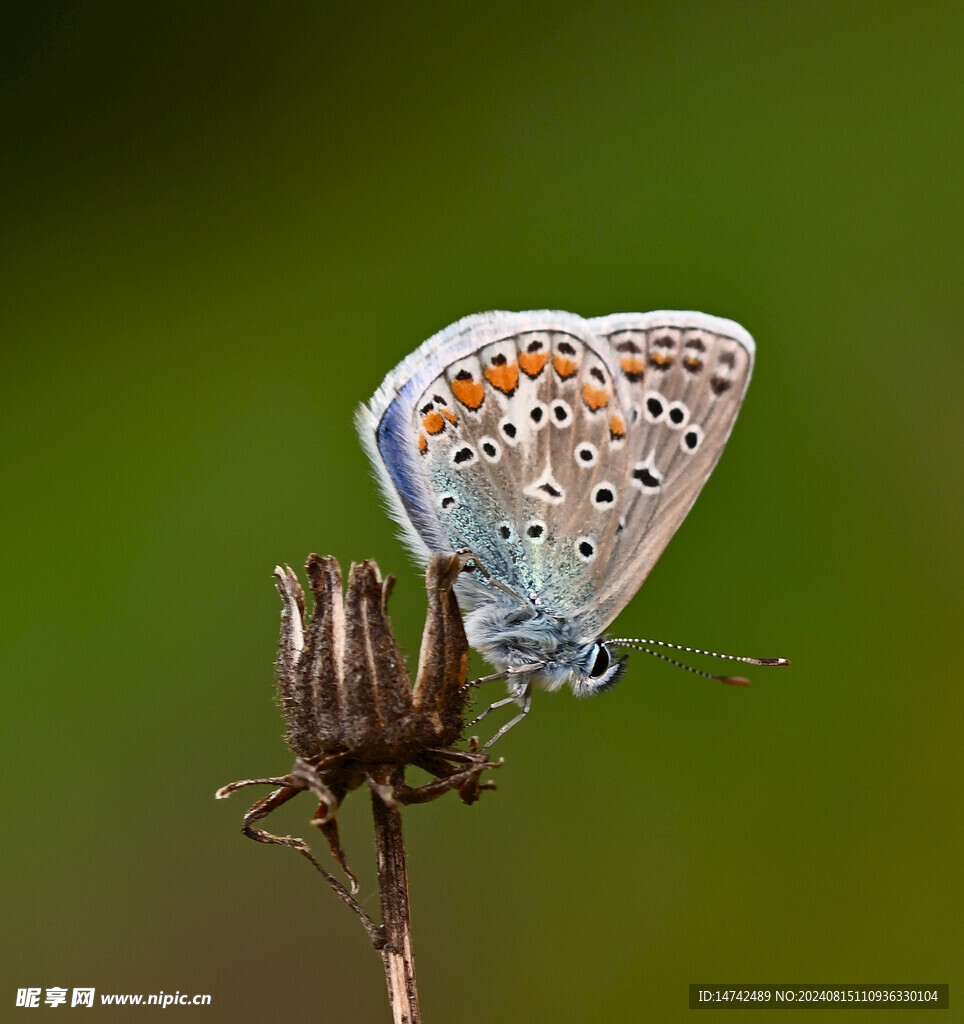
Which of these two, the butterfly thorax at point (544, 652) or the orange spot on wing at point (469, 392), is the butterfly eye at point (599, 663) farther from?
the orange spot on wing at point (469, 392)

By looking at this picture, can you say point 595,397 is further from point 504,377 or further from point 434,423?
point 434,423

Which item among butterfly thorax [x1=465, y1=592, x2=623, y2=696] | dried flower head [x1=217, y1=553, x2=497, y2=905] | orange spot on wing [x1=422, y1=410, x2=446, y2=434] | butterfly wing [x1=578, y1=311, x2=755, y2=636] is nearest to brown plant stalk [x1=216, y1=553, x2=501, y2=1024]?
dried flower head [x1=217, y1=553, x2=497, y2=905]

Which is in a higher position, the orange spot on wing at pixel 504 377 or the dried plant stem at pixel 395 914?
the orange spot on wing at pixel 504 377

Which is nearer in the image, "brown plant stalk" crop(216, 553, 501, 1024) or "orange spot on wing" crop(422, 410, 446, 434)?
"brown plant stalk" crop(216, 553, 501, 1024)

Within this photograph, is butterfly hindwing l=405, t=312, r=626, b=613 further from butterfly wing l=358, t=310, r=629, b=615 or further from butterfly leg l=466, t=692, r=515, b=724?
butterfly leg l=466, t=692, r=515, b=724

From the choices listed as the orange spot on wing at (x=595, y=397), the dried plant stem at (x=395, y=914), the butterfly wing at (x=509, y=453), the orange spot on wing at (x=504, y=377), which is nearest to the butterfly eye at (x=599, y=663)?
the butterfly wing at (x=509, y=453)

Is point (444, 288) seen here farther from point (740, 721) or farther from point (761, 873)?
point (761, 873)
